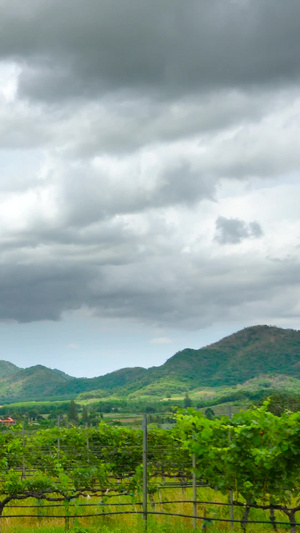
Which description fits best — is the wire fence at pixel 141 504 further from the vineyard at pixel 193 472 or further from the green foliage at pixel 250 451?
the green foliage at pixel 250 451

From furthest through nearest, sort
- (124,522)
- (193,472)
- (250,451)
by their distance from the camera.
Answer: (124,522) → (193,472) → (250,451)

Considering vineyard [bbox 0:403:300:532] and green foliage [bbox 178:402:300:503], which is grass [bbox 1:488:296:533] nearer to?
vineyard [bbox 0:403:300:532]

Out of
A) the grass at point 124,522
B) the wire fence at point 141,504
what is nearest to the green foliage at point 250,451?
the wire fence at point 141,504

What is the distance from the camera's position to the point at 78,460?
15.7 metres

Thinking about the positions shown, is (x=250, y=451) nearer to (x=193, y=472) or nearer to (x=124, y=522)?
(x=193, y=472)

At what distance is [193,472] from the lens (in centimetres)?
1148

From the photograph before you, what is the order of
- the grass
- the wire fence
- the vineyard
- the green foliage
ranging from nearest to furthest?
the green foliage < the vineyard < the grass < the wire fence

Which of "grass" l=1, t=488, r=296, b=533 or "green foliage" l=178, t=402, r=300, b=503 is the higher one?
"green foliage" l=178, t=402, r=300, b=503

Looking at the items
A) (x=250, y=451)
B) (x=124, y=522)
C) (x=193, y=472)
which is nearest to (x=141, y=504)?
(x=124, y=522)

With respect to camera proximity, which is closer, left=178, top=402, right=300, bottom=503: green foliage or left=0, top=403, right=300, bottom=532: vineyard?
left=178, top=402, right=300, bottom=503: green foliage

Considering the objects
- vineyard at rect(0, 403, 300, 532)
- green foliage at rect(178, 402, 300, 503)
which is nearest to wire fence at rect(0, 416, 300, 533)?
vineyard at rect(0, 403, 300, 532)

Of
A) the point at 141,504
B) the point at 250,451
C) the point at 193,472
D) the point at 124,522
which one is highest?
the point at 250,451

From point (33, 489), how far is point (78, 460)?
3125 millimetres

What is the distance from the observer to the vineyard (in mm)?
9883
